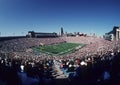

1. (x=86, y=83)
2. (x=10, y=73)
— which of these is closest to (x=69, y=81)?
(x=86, y=83)

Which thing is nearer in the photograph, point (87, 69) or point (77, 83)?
point (77, 83)

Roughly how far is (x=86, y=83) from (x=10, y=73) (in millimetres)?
2135

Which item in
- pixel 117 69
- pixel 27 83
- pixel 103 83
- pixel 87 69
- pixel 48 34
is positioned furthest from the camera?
pixel 48 34

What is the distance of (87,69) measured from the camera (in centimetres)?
650

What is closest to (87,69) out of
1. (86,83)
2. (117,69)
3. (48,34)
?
(86,83)

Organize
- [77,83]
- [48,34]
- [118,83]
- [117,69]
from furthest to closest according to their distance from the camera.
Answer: [48,34] < [77,83] < [117,69] < [118,83]

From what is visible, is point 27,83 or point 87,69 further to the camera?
point 87,69

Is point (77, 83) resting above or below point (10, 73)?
below

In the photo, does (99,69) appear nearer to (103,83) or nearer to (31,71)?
(103,83)

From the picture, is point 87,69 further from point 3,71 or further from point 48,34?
point 48,34

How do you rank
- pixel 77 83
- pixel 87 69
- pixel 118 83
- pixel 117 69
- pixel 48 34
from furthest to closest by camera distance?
pixel 48 34 < pixel 87 69 < pixel 77 83 < pixel 117 69 < pixel 118 83

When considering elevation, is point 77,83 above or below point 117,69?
below

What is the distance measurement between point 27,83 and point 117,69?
2484 mm

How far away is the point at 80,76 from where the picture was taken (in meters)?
6.13
